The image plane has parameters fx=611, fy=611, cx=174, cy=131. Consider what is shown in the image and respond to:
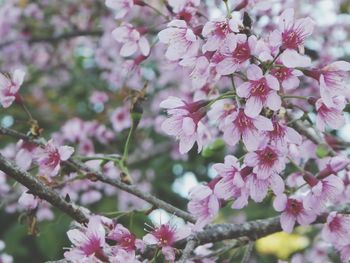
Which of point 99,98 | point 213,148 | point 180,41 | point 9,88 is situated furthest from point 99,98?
point 180,41

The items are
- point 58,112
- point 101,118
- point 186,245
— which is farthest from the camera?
point 58,112

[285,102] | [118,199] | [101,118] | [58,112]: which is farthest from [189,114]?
[58,112]

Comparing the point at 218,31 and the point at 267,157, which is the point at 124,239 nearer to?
the point at 267,157

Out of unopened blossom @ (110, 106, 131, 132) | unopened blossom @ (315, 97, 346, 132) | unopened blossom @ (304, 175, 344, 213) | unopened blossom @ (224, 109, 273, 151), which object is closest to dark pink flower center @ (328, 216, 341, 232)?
unopened blossom @ (304, 175, 344, 213)

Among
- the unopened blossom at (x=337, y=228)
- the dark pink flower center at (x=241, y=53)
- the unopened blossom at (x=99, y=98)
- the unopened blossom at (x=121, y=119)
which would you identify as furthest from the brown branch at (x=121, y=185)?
the unopened blossom at (x=99, y=98)

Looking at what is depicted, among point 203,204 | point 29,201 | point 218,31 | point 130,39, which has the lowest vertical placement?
point 29,201

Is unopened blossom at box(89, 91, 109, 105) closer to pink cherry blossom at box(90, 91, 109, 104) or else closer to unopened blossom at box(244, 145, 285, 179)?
pink cherry blossom at box(90, 91, 109, 104)

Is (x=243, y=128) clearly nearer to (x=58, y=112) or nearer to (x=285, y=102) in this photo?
(x=285, y=102)
